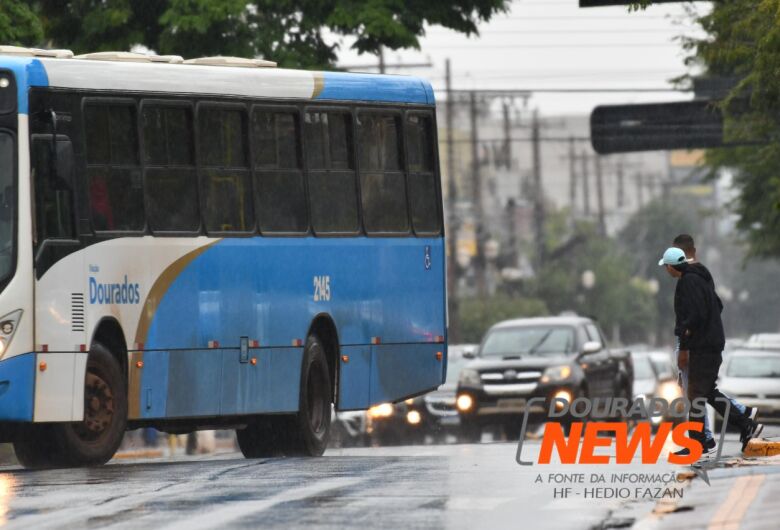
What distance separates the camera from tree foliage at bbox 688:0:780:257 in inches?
965

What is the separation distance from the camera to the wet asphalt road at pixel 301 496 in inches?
456

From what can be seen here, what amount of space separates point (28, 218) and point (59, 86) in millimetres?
1177

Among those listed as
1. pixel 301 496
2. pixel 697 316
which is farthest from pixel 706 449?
pixel 301 496

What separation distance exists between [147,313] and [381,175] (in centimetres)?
341

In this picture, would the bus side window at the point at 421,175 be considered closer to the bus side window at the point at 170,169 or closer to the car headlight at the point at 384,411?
the bus side window at the point at 170,169

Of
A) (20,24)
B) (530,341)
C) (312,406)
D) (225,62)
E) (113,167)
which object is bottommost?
(312,406)

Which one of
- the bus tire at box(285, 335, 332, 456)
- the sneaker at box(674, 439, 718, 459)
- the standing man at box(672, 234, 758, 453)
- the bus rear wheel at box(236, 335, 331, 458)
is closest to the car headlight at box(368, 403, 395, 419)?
the bus rear wheel at box(236, 335, 331, 458)

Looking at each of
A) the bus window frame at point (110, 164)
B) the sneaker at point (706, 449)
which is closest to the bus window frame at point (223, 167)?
the bus window frame at point (110, 164)

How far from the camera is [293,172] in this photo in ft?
61.6

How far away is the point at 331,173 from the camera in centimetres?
1917

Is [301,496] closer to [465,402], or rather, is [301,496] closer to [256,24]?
[465,402]

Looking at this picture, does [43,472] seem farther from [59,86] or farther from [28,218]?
[59,86]

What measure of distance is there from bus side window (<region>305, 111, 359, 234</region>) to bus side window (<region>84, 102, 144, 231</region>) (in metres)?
2.18

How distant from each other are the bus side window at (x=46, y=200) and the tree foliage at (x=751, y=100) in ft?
29.0
